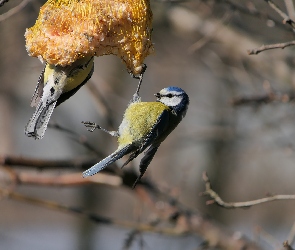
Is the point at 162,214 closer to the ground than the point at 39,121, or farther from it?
closer to the ground

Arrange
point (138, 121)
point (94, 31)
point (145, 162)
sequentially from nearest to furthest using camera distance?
point (94, 31)
point (145, 162)
point (138, 121)

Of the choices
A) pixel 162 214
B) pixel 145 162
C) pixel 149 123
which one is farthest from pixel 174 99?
pixel 162 214

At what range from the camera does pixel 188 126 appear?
7.46 metres

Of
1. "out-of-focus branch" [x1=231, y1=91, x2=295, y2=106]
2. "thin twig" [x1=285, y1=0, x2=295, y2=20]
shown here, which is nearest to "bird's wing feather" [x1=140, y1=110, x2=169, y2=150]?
"thin twig" [x1=285, y1=0, x2=295, y2=20]

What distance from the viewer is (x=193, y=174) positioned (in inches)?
479

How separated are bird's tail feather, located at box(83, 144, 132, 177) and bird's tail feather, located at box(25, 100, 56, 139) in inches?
12.7

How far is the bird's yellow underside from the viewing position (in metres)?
2.85

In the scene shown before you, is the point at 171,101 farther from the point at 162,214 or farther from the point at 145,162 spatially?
the point at 162,214

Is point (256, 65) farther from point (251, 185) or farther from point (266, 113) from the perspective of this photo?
point (251, 185)

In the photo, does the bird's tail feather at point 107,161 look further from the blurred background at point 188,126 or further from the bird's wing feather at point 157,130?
the blurred background at point 188,126

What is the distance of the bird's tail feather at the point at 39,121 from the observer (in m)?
2.98

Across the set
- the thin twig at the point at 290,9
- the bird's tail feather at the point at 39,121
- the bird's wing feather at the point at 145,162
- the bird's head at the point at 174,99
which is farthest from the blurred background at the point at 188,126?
the bird's tail feather at the point at 39,121

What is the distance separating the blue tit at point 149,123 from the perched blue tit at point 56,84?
205mm

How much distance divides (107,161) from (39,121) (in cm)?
42
